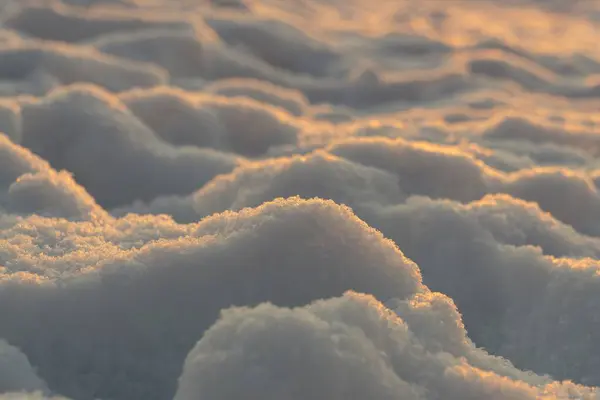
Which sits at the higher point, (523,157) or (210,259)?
(523,157)

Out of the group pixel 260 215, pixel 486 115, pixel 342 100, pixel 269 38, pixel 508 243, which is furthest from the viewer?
pixel 269 38

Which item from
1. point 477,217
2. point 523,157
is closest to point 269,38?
point 523,157

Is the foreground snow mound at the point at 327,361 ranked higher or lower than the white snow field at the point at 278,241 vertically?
lower

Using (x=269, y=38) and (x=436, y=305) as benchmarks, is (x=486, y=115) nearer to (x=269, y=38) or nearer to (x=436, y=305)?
(x=269, y=38)

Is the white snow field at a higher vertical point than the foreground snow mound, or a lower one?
higher

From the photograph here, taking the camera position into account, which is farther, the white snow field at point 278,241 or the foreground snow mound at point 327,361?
the white snow field at point 278,241

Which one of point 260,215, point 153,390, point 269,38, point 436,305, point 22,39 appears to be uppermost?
point 269,38

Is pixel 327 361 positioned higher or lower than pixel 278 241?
lower

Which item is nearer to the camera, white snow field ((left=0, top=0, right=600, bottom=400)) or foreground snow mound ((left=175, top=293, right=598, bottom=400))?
foreground snow mound ((left=175, top=293, right=598, bottom=400))

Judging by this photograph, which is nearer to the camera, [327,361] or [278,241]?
[327,361]

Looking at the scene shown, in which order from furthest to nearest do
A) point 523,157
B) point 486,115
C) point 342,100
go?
point 342,100, point 486,115, point 523,157

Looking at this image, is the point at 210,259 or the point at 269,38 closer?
the point at 210,259
